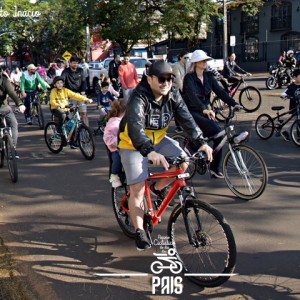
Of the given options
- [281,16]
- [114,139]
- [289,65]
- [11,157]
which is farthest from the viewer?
[281,16]

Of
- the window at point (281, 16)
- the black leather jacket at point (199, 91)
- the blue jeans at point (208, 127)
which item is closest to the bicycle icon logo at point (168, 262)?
the blue jeans at point (208, 127)

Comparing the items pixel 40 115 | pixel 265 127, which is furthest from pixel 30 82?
pixel 265 127

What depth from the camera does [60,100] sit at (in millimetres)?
9812

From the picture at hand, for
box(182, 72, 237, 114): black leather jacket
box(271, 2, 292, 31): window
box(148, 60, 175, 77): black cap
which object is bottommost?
box(182, 72, 237, 114): black leather jacket

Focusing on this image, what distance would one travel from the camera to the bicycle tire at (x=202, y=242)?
12.6 feet

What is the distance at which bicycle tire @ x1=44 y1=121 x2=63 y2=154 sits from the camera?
32.5ft

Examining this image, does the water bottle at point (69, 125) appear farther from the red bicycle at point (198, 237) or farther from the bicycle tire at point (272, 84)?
the bicycle tire at point (272, 84)

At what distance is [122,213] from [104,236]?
321 millimetres

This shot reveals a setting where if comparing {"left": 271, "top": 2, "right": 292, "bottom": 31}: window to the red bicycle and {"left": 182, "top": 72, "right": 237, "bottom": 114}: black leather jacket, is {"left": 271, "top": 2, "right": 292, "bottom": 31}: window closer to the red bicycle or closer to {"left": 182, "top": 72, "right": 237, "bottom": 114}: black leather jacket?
{"left": 182, "top": 72, "right": 237, "bottom": 114}: black leather jacket

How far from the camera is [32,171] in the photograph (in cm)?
852

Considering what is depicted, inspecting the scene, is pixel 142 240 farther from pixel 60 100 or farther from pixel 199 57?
pixel 60 100

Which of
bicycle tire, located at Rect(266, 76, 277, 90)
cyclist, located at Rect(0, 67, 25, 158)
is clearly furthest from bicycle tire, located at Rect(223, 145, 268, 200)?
bicycle tire, located at Rect(266, 76, 277, 90)

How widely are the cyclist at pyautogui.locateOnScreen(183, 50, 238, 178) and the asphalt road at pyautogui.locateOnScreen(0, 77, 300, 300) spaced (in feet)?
2.81

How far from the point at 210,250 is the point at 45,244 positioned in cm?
190
